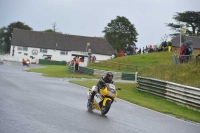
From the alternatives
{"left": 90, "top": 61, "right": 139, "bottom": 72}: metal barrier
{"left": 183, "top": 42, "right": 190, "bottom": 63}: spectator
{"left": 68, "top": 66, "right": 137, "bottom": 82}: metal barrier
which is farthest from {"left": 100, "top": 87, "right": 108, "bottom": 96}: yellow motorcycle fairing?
{"left": 90, "top": 61, "right": 139, "bottom": 72}: metal barrier

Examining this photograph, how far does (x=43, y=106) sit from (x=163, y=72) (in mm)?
18036

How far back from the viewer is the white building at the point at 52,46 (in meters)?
110

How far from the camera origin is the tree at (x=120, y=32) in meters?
125

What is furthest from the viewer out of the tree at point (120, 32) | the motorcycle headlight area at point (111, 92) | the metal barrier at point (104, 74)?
the tree at point (120, 32)

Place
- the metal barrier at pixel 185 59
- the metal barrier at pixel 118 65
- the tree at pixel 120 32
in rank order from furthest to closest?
the tree at pixel 120 32, the metal barrier at pixel 118 65, the metal barrier at pixel 185 59

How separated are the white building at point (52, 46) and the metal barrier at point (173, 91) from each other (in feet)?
262

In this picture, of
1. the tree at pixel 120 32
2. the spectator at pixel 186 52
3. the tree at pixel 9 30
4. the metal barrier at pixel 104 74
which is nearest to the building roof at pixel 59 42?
the tree at pixel 120 32

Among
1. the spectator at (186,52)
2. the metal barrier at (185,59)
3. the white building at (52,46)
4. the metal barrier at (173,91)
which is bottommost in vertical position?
the metal barrier at (173,91)

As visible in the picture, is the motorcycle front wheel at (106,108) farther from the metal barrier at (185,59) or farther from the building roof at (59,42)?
the building roof at (59,42)

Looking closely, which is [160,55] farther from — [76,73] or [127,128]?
[127,128]

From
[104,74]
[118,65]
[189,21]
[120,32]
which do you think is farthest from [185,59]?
[120,32]

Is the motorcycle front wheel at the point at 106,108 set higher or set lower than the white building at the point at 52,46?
lower

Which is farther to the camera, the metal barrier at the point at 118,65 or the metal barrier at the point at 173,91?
the metal barrier at the point at 118,65

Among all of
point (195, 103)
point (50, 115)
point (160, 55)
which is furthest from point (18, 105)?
point (160, 55)
